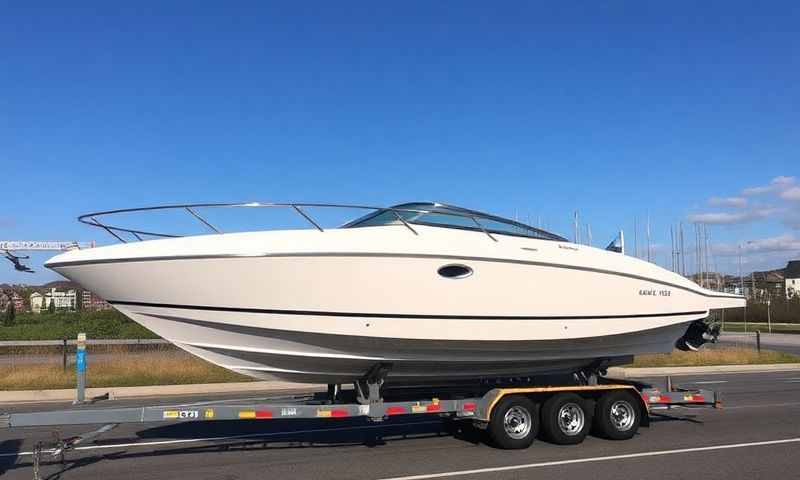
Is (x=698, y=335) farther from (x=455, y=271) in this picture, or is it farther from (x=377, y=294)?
(x=377, y=294)

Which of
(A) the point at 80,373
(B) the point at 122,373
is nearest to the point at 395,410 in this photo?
(A) the point at 80,373

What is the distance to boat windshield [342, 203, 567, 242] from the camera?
7358 millimetres

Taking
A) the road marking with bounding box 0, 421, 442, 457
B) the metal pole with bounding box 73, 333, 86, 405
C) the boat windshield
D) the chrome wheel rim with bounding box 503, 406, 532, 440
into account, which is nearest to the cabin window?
the boat windshield

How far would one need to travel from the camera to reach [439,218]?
7.48 meters

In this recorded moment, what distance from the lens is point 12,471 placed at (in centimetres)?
654

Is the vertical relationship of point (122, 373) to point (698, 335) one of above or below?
below

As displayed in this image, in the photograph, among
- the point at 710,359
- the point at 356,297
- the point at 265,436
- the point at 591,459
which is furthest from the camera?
the point at 710,359

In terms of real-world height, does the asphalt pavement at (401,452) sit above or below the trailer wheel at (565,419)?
below

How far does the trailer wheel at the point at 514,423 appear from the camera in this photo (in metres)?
7.43

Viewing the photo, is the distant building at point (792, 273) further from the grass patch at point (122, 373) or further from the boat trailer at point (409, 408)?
the boat trailer at point (409, 408)

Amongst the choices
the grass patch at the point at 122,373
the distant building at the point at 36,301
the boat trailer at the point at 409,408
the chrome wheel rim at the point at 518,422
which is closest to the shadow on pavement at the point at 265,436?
the boat trailer at the point at 409,408

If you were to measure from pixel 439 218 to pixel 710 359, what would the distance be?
54.3ft

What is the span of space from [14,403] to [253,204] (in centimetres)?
892

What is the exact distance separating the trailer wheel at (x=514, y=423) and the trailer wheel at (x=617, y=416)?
2.92 feet
